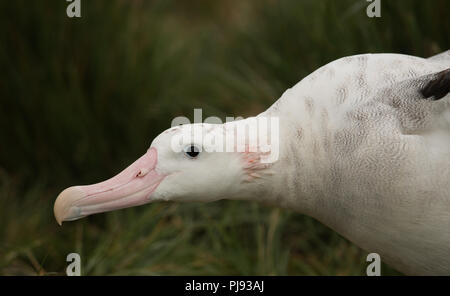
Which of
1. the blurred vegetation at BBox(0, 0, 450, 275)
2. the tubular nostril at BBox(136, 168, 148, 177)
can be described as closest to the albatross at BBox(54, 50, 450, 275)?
the tubular nostril at BBox(136, 168, 148, 177)

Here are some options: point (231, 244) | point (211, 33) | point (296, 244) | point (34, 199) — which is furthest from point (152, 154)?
point (211, 33)

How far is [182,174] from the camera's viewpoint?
1976 millimetres

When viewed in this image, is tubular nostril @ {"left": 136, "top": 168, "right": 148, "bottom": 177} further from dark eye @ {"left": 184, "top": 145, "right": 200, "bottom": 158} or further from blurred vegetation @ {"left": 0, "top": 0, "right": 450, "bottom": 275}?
blurred vegetation @ {"left": 0, "top": 0, "right": 450, "bottom": 275}

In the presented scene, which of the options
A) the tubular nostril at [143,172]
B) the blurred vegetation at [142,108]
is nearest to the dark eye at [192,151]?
the tubular nostril at [143,172]

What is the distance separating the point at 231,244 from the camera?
302cm

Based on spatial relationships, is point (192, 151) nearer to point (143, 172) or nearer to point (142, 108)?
point (143, 172)

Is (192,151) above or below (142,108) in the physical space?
below

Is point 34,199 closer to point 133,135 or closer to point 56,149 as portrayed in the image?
point 56,149

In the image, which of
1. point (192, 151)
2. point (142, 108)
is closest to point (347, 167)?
point (192, 151)

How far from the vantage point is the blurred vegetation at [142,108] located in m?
2.95

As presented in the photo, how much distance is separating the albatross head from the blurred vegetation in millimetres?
818

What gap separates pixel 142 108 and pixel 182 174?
1.90 m

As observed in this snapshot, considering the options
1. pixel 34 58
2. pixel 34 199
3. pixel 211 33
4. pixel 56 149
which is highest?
pixel 211 33
